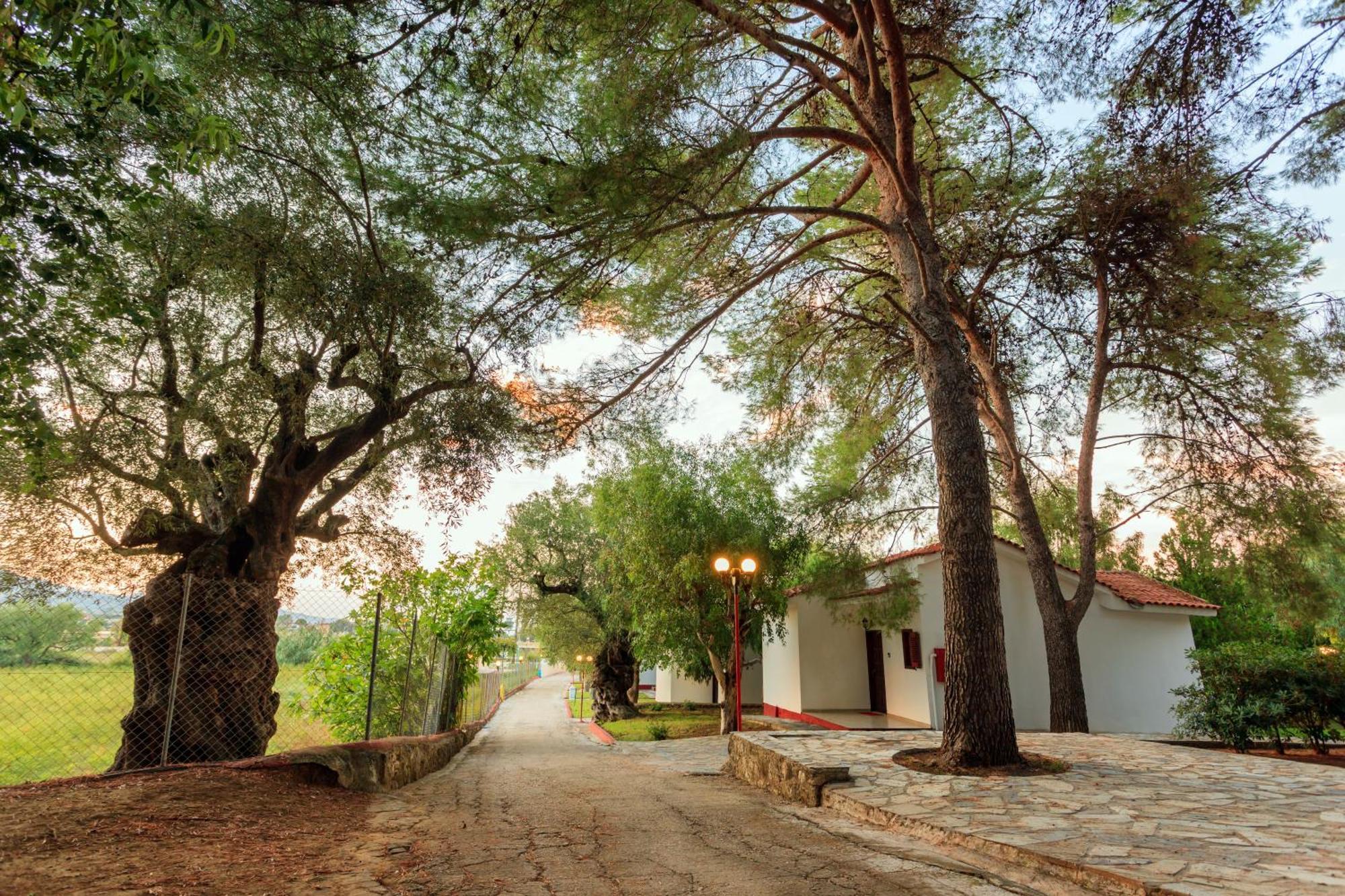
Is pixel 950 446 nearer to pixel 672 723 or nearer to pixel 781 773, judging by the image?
pixel 781 773

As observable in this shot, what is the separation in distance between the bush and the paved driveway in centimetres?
789

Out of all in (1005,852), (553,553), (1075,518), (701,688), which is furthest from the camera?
(701,688)

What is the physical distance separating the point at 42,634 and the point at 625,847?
14.6ft

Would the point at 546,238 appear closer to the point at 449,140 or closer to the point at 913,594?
the point at 449,140

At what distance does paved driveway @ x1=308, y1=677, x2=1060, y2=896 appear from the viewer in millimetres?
3334

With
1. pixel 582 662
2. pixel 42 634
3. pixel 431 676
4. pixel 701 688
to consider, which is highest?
pixel 42 634

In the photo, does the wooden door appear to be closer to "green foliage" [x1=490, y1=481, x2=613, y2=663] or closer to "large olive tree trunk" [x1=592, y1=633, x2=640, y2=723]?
"large olive tree trunk" [x1=592, y1=633, x2=640, y2=723]

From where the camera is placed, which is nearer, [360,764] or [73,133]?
[73,133]

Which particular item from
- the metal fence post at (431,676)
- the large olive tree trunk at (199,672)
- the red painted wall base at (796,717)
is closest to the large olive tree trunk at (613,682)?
the red painted wall base at (796,717)

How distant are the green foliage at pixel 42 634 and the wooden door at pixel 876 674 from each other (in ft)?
52.4

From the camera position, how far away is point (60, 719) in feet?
16.2

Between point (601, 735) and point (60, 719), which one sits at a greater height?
point (60, 719)

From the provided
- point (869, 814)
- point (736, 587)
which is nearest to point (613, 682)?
point (736, 587)

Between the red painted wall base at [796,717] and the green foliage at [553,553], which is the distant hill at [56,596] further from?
the green foliage at [553,553]
